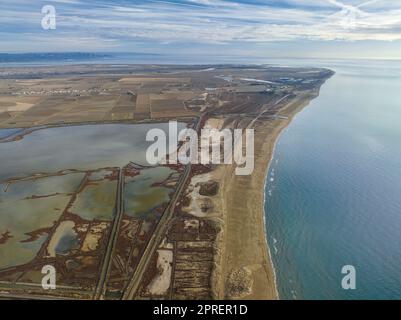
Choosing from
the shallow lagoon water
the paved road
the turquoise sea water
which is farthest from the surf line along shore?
the paved road

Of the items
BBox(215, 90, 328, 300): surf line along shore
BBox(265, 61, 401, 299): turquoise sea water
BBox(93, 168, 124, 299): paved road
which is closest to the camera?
BBox(93, 168, 124, 299): paved road

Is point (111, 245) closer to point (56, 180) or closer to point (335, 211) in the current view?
point (56, 180)

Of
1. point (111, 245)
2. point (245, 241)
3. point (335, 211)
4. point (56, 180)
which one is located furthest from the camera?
point (56, 180)

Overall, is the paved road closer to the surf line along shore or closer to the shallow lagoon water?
the shallow lagoon water

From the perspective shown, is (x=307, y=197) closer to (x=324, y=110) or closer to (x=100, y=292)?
(x=100, y=292)

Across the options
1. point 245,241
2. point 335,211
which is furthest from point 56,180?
point 335,211

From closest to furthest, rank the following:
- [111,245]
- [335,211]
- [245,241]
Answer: [111,245]
[245,241]
[335,211]

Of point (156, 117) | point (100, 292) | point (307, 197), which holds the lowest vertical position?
point (100, 292)

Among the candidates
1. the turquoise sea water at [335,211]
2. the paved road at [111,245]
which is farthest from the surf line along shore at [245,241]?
the paved road at [111,245]

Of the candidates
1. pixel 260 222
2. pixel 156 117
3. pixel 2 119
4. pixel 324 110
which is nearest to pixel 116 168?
pixel 260 222
